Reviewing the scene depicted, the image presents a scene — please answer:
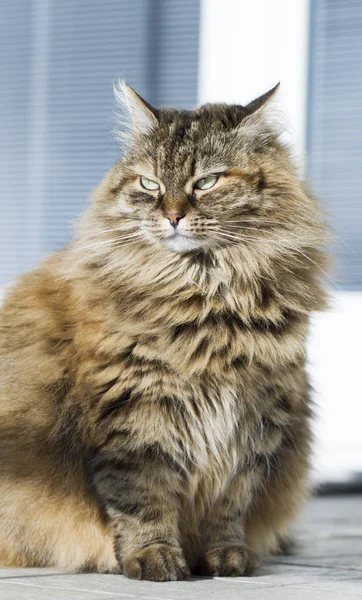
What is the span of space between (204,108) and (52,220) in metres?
2.00

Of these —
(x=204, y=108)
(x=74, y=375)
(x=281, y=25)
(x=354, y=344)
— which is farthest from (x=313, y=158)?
(x=74, y=375)

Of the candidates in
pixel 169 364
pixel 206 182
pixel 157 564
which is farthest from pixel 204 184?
pixel 157 564

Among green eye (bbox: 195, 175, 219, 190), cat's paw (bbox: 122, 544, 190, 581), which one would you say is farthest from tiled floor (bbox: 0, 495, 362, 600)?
green eye (bbox: 195, 175, 219, 190)

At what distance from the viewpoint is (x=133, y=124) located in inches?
87.9

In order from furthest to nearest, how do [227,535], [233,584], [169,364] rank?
[227,535] < [169,364] < [233,584]

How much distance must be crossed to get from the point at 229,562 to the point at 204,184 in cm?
83

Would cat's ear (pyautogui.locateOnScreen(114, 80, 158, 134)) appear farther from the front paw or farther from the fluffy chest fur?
the front paw

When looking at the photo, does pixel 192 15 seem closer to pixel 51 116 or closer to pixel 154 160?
pixel 51 116

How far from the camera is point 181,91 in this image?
4172 mm

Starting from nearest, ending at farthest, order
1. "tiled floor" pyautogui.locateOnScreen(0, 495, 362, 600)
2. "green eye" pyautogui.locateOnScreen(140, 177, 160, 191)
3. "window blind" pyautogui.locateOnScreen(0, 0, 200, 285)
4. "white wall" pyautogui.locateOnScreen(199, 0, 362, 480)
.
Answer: "tiled floor" pyautogui.locateOnScreen(0, 495, 362, 600), "green eye" pyautogui.locateOnScreen(140, 177, 160, 191), "window blind" pyautogui.locateOnScreen(0, 0, 200, 285), "white wall" pyautogui.locateOnScreen(199, 0, 362, 480)

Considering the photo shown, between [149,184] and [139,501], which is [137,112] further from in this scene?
[139,501]

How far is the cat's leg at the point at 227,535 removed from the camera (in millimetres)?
2008

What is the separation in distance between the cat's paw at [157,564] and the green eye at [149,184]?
A: 31.0 inches

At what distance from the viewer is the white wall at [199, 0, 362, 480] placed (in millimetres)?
4168
